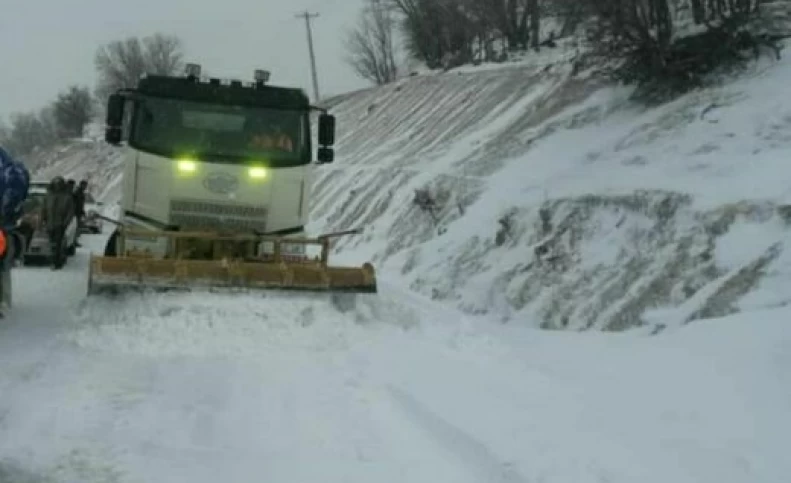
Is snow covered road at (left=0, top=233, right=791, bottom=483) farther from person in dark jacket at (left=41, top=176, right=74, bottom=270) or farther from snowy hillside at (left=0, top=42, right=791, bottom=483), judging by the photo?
person in dark jacket at (left=41, top=176, right=74, bottom=270)

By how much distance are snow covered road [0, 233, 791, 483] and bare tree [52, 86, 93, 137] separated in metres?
103

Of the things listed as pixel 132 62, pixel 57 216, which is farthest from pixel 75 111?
pixel 57 216

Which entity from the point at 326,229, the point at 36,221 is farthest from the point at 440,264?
the point at 326,229

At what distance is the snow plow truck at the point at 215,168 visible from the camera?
12219 mm

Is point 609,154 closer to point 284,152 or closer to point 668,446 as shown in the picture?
point 284,152

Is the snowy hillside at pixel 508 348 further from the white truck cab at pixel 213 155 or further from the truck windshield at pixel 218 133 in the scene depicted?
the truck windshield at pixel 218 133

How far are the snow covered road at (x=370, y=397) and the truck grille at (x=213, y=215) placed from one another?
1.80m

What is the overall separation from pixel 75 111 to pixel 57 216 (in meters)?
96.8

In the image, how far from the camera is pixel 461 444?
6.41 m

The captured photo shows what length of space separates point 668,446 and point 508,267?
10115 mm

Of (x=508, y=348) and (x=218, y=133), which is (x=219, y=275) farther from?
(x=508, y=348)

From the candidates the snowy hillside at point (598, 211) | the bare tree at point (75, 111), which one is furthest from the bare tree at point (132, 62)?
the snowy hillside at point (598, 211)

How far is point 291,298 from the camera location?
1075 cm

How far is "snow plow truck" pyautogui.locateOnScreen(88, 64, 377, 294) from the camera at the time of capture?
40.1 ft
